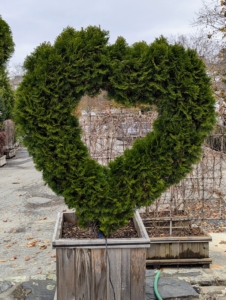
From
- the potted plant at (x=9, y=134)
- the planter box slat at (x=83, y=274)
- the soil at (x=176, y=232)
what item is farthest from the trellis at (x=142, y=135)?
the potted plant at (x=9, y=134)

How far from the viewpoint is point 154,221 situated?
436 centimetres

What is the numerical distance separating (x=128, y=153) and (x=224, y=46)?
9.54 meters

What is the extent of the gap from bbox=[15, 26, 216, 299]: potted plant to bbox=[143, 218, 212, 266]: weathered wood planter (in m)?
1.44

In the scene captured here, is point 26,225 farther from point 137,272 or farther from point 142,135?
point 137,272

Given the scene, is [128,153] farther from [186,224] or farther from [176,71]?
[186,224]

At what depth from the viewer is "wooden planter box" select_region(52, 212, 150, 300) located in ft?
7.92

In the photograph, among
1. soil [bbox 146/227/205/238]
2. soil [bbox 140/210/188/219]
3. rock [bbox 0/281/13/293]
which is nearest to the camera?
rock [bbox 0/281/13/293]

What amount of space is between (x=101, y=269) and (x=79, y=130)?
103cm

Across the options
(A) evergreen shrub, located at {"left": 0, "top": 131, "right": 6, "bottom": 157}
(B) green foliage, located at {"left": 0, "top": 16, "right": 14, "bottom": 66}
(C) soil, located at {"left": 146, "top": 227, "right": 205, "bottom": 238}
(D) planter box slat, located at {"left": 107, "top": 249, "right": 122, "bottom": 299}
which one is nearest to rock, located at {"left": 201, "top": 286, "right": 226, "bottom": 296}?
(C) soil, located at {"left": 146, "top": 227, "right": 205, "bottom": 238}

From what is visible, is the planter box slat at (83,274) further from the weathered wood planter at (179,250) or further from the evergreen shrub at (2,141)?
the evergreen shrub at (2,141)

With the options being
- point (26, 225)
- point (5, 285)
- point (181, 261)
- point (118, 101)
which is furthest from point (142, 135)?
point (5, 285)

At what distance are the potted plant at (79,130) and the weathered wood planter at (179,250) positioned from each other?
1437 millimetres

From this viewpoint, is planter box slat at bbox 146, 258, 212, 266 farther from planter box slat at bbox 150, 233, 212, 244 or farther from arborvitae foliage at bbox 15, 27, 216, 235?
arborvitae foliage at bbox 15, 27, 216, 235

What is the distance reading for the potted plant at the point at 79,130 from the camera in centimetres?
238
